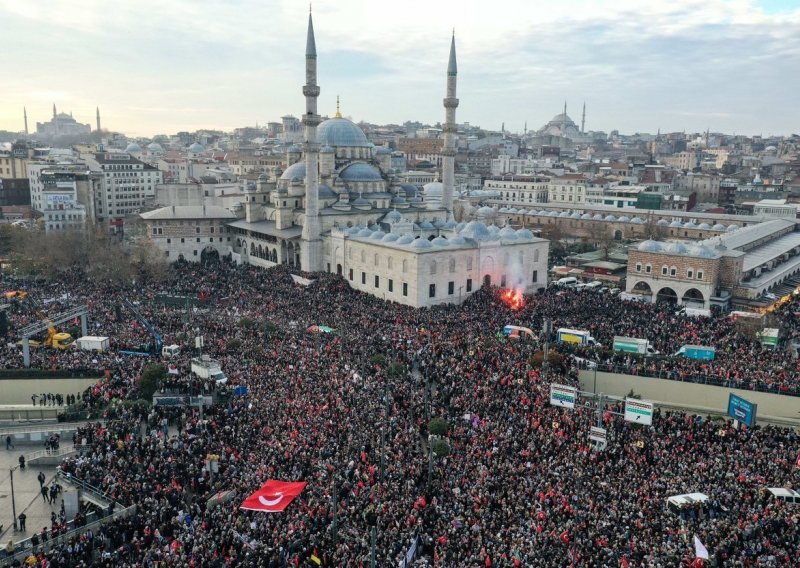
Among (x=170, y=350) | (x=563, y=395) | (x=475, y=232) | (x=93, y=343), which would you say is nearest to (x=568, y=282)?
(x=475, y=232)

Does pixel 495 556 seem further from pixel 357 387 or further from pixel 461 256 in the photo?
pixel 461 256

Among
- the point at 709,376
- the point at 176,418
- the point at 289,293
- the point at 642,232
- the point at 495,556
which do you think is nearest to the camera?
the point at 495,556

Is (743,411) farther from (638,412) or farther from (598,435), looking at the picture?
(598,435)

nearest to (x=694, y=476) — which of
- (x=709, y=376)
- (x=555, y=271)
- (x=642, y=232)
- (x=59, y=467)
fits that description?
(x=709, y=376)

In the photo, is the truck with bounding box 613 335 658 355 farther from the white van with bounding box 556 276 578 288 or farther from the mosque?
the white van with bounding box 556 276 578 288

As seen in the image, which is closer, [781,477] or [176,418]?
[781,477]

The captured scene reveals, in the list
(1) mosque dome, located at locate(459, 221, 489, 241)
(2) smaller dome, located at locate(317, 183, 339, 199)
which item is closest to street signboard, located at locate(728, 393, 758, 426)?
(1) mosque dome, located at locate(459, 221, 489, 241)

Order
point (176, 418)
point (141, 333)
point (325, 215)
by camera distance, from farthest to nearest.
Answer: point (325, 215), point (141, 333), point (176, 418)

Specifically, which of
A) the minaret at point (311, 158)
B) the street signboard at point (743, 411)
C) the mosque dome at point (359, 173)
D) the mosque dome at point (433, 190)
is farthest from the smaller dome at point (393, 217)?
the street signboard at point (743, 411)

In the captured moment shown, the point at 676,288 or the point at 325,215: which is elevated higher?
the point at 325,215

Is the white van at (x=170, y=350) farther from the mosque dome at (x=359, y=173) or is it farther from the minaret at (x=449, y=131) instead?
the minaret at (x=449, y=131)
